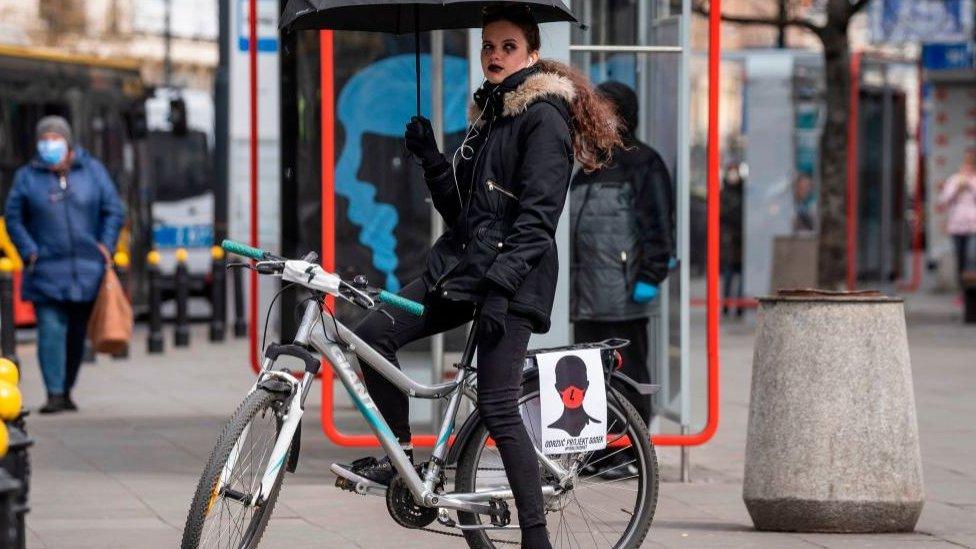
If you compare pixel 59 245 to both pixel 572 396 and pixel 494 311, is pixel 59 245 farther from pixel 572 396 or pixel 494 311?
pixel 494 311

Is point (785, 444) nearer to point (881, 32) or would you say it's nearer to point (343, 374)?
point (343, 374)

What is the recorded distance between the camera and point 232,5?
1426 centimetres

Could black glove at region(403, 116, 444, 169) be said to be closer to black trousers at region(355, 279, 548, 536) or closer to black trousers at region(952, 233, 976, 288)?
black trousers at region(355, 279, 548, 536)

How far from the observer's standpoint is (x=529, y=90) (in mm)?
5648

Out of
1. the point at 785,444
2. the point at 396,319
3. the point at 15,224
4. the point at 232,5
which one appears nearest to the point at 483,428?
the point at 396,319

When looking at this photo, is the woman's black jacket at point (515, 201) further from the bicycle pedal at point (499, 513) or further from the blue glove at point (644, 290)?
the blue glove at point (644, 290)

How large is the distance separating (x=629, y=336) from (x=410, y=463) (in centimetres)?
282

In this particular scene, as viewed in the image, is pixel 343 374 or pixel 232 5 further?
pixel 232 5

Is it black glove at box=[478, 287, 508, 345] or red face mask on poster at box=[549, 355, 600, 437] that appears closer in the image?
black glove at box=[478, 287, 508, 345]

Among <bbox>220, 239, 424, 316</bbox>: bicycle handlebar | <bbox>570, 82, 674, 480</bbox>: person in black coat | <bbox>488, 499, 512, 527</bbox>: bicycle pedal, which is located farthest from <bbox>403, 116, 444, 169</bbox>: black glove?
<bbox>570, 82, 674, 480</bbox>: person in black coat

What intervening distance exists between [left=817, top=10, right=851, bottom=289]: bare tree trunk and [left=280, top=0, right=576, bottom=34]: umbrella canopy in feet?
38.5

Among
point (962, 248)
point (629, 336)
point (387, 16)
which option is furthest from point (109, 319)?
point (962, 248)

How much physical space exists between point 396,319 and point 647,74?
3318mm

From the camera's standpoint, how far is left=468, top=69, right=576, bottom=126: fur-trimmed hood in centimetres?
564
